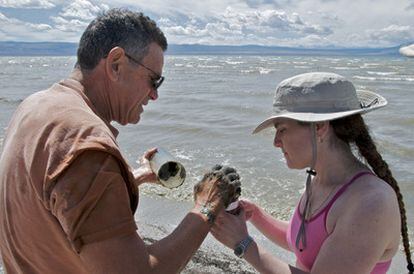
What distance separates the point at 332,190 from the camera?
8.55 ft

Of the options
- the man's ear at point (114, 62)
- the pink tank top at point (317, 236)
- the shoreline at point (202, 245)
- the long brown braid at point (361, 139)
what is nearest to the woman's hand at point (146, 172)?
the man's ear at point (114, 62)

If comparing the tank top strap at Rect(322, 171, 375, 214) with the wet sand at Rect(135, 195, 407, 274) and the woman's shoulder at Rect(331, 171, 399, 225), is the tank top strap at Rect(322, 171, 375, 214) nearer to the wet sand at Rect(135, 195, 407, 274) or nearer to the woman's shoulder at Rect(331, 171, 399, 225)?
the woman's shoulder at Rect(331, 171, 399, 225)

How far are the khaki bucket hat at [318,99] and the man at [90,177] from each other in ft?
2.09

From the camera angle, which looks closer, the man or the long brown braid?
the man

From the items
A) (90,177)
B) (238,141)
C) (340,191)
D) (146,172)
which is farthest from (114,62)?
(238,141)

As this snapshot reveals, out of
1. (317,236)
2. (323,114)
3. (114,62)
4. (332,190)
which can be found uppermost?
(114,62)

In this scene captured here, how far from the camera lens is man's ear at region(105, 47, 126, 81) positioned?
84.8 inches

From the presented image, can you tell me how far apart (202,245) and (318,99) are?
3.63 metres

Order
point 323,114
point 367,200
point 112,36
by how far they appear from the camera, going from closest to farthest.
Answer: point 112,36 → point 367,200 → point 323,114

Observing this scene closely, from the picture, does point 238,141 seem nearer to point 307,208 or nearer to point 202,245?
point 202,245

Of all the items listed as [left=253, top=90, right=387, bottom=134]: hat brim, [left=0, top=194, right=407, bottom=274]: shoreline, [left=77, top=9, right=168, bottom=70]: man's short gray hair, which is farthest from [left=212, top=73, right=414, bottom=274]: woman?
[left=0, top=194, right=407, bottom=274]: shoreline

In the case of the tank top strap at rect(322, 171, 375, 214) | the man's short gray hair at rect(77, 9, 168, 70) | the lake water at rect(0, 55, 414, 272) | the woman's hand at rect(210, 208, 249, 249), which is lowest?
the lake water at rect(0, 55, 414, 272)

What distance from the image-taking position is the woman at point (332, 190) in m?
2.35

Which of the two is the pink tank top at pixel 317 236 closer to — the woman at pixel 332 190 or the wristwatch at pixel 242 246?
the woman at pixel 332 190
